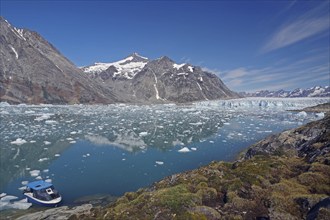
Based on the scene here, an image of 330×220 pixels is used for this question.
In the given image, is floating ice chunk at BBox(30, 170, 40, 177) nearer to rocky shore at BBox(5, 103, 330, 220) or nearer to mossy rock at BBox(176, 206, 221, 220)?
rocky shore at BBox(5, 103, 330, 220)

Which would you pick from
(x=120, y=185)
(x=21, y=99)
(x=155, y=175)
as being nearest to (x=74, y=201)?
(x=120, y=185)

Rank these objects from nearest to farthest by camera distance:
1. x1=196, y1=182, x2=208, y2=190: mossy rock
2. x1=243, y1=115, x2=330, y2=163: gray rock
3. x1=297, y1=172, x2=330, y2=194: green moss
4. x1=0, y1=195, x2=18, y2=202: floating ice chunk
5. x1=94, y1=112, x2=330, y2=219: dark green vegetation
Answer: x1=94, y1=112, x2=330, y2=219: dark green vegetation < x1=297, y1=172, x2=330, y2=194: green moss < x1=196, y1=182, x2=208, y2=190: mossy rock < x1=243, y1=115, x2=330, y2=163: gray rock < x1=0, y1=195, x2=18, y2=202: floating ice chunk

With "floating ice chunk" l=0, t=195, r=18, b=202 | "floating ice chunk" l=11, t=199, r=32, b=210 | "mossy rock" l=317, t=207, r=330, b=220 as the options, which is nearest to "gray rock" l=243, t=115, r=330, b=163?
"mossy rock" l=317, t=207, r=330, b=220

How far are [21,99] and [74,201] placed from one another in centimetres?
17811

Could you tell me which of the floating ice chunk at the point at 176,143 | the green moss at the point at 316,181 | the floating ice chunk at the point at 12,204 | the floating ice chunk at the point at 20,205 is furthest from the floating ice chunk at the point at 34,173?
the green moss at the point at 316,181

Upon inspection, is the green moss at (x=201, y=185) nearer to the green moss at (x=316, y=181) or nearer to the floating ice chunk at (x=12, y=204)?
the green moss at (x=316, y=181)

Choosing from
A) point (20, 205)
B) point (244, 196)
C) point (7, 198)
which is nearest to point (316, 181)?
point (244, 196)

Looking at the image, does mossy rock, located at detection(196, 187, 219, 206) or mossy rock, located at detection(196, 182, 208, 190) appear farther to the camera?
mossy rock, located at detection(196, 182, 208, 190)

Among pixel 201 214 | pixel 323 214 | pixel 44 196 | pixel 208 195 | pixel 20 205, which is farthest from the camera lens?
pixel 44 196

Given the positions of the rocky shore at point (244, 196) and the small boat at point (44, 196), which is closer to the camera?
the rocky shore at point (244, 196)

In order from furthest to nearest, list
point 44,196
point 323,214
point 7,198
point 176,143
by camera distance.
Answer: point 176,143, point 7,198, point 44,196, point 323,214

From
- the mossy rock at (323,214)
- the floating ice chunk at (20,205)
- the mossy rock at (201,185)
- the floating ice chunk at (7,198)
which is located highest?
the mossy rock at (323,214)

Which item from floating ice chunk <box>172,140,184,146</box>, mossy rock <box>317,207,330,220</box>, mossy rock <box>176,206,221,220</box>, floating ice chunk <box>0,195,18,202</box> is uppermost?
mossy rock <box>317,207,330,220</box>

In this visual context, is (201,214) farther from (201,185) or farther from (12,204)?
(12,204)
